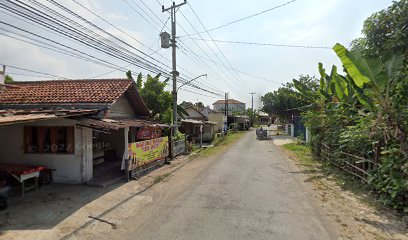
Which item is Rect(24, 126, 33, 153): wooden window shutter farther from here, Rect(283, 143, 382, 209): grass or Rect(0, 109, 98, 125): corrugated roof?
Rect(283, 143, 382, 209): grass

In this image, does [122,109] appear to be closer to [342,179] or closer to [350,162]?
[342,179]

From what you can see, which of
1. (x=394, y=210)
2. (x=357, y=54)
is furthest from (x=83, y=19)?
(x=394, y=210)

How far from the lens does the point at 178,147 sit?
1905 cm

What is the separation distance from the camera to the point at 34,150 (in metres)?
10.7

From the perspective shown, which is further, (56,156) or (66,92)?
(66,92)

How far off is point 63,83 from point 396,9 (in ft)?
49.2

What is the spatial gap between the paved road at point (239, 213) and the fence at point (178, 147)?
239 inches

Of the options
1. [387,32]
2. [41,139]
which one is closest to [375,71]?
[387,32]

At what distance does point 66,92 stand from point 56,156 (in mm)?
4302

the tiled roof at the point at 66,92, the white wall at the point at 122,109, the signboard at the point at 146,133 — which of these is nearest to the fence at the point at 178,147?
the signboard at the point at 146,133

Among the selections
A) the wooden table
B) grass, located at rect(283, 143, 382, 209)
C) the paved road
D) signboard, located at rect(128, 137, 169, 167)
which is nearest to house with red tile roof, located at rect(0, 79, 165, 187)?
signboard, located at rect(128, 137, 169, 167)

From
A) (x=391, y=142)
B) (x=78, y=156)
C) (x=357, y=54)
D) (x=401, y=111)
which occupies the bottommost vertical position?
(x=78, y=156)


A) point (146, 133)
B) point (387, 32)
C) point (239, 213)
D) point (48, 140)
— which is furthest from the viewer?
point (146, 133)

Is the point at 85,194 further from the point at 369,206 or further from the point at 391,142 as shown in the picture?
the point at 391,142
